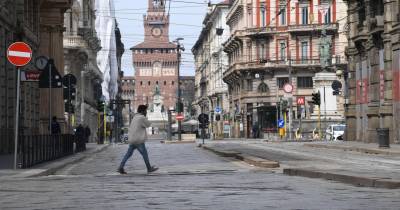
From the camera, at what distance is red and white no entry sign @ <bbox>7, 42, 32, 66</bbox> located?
21.0 metres

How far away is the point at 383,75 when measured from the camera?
4388cm

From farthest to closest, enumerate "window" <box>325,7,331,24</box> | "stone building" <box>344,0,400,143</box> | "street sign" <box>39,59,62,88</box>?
1. "window" <box>325,7,331,24</box>
2. "stone building" <box>344,0,400,143</box>
3. "street sign" <box>39,59,62,88</box>

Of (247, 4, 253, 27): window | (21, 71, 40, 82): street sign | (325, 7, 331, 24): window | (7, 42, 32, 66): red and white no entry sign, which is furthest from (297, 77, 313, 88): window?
(7, 42, 32, 66): red and white no entry sign

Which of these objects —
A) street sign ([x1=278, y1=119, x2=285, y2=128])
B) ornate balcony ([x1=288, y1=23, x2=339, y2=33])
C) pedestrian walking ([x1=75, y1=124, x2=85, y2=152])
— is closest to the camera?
pedestrian walking ([x1=75, y1=124, x2=85, y2=152])

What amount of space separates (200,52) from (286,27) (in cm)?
6814

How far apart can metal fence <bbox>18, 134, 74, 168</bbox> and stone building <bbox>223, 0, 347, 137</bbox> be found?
6035 cm

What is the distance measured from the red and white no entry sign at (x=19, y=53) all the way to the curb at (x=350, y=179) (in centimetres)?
720

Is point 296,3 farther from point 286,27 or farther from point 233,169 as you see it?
point 233,169

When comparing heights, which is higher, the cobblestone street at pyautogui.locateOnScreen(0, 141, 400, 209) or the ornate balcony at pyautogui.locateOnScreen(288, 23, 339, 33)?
the ornate balcony at pyautogui.locateOnScreen(288, 23, 339, 33)

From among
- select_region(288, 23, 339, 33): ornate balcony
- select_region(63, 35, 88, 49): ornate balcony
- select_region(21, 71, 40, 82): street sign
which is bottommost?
select_region(21, 71, 40, 82): street sign

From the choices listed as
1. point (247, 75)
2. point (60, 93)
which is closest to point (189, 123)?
point (247, 75)

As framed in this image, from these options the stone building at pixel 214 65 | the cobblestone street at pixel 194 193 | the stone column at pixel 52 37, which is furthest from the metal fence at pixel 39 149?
the stone building at pixel 214 65

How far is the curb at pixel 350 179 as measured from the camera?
14.7 meters

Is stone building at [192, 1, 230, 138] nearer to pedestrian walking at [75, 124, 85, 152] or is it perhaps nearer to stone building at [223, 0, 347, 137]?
stone building at [223, 0, 347, 137]
